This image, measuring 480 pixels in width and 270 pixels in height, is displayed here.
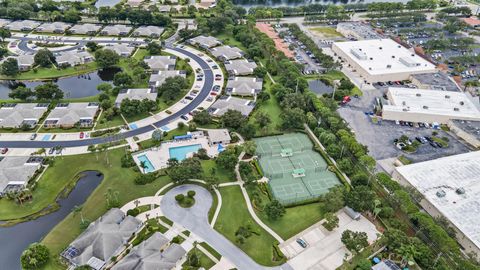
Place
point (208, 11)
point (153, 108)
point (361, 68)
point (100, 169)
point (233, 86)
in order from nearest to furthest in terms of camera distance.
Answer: point (100, 169) → point (153, 108) → point (233, 86) → point (361, 68) → point (208, 11)

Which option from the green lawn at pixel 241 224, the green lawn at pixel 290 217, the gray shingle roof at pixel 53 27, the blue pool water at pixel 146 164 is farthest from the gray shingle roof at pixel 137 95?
the gray shingle roof at pixel 53 27

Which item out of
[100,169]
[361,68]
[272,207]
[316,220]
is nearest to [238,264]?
[272,207]

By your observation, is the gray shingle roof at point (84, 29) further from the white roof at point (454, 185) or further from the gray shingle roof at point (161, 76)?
the white roof at point (454, 185)

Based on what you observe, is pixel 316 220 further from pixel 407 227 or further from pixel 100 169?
pixel 100 169

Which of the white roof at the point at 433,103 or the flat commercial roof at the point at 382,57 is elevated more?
the flat commercial roof at the point at 382,57

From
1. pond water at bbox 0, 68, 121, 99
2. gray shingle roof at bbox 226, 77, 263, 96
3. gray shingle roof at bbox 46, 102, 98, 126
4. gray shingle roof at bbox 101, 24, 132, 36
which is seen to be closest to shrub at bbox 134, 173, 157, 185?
gray shingle roof at bbox 46, 102, 98, 126

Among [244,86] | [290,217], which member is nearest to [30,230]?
[290,217]
